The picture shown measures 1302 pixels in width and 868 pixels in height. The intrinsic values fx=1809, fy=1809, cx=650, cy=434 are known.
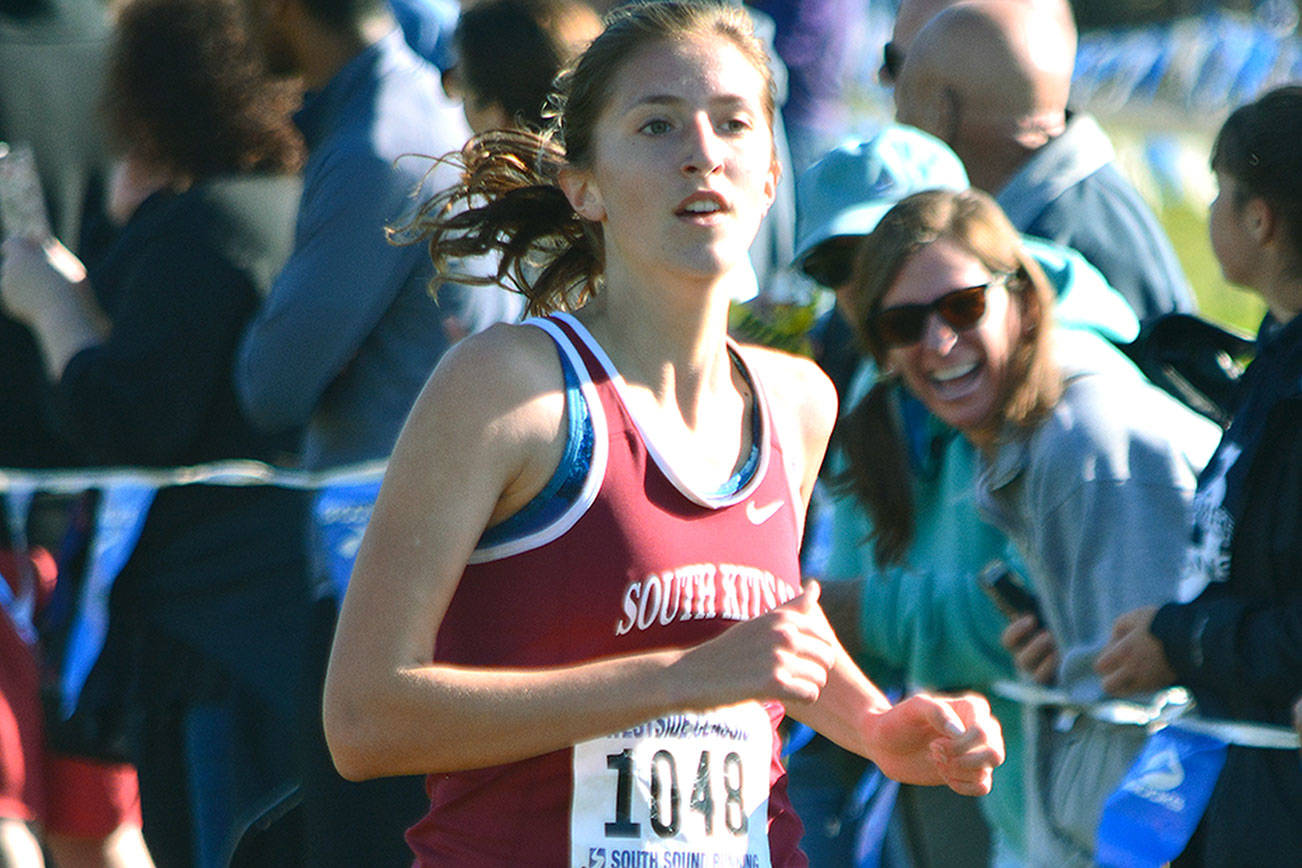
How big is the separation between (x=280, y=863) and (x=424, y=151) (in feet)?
4.93

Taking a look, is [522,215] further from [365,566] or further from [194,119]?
[194,119]

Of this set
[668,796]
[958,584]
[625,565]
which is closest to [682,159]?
[625,565]

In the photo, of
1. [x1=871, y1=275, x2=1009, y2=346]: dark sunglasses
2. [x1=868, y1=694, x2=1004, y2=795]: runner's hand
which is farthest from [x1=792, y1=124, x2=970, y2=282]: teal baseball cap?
[x1=868, y1=694, x2=1004, y2=795]: runner's hand

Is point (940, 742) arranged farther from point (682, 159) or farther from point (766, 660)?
point (682, 159)

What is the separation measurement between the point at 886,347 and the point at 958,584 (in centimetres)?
48

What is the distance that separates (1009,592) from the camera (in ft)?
10.8

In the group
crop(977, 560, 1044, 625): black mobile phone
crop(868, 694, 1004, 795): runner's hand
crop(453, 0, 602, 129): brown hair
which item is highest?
crop(453, 0, 602, 129): brown hair

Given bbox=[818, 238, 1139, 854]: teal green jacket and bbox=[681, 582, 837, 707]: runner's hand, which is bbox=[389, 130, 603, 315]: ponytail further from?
bbox=[818, 238, 1139, 854]: teal green jacket

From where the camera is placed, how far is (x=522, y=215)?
2.58 meters

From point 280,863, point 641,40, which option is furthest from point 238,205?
point 641,40

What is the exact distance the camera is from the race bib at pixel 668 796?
2145 mm

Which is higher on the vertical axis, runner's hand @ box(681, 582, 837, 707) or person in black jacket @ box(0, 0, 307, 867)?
person in black jacket @ box(0, 0, 307, 867)

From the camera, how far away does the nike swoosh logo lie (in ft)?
7.45

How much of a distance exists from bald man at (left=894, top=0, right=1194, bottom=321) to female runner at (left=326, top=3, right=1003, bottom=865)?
1.65 meters
